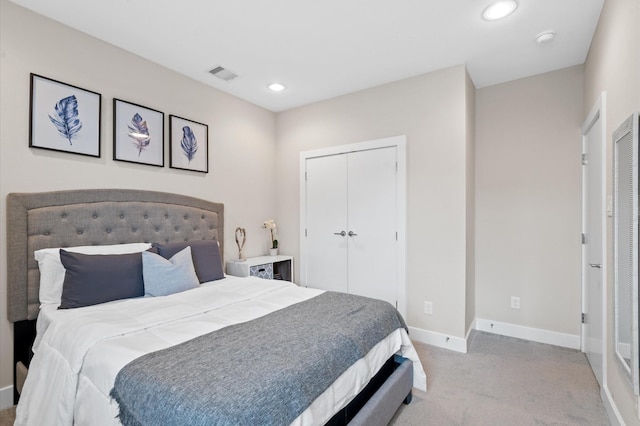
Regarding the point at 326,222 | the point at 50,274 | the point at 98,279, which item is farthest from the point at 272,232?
the point at 50,274

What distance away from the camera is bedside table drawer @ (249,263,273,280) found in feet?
11.7

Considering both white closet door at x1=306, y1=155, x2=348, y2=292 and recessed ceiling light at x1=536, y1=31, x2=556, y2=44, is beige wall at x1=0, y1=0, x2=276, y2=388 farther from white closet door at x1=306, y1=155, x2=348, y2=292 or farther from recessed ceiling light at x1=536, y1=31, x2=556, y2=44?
recessed ceiling light at x1=536, y1=31, x2=556, y2=44

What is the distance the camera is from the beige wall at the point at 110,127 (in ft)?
7.09

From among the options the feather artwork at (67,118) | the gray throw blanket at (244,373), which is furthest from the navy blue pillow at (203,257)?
the gray throw blanket at (244,373)

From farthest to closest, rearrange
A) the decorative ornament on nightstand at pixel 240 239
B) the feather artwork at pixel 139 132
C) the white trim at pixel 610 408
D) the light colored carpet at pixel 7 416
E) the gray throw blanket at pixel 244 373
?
the decorative ornament on nightstand at pixel 240 239 < the feather artwork at pixel 139 132 < the light colored carpet at pixel 7 416 < the white trim at pixel 610 408 < the gray throw blanket at pixel 244 373

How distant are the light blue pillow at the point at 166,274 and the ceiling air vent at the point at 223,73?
187 cm

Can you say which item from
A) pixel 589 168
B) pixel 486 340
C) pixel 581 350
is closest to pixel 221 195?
pixel 486 340

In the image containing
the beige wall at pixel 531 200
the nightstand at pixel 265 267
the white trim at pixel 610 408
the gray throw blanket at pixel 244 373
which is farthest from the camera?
the nightstand at pixel 265 267

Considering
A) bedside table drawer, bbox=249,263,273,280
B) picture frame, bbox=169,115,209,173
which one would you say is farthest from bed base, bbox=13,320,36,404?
bedside table drawer, bbox=249,263,273,280

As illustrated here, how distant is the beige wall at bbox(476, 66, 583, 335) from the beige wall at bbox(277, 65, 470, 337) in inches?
27.4

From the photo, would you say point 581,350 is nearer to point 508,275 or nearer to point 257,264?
point 508,275

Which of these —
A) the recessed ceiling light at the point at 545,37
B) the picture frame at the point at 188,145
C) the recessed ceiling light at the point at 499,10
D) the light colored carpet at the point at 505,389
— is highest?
the recessed ceiling light at the point at 499,10

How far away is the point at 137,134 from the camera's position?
285 centimetres

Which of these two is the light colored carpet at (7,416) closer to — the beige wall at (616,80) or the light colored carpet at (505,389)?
the light colored carpet at (505,389)
